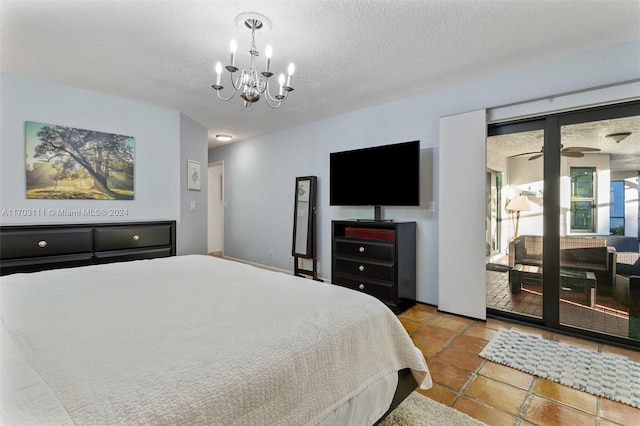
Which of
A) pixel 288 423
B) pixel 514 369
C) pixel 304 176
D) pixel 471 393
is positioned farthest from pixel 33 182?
pixel 514 369

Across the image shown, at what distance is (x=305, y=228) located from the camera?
14.8 ft

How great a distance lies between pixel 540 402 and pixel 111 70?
13.7ft

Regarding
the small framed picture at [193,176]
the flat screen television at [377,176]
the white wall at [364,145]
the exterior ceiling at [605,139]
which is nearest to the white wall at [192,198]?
the small framed picture at [193,176]

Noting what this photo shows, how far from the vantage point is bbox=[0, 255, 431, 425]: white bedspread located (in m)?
0.74

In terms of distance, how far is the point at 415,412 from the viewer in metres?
1.62

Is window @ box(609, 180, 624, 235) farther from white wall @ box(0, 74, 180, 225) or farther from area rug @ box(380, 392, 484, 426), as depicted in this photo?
white wall @ box(0, 74, 180, 225)

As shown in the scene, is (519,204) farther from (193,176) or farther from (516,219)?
(193,176)

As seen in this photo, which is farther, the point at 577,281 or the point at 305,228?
the point at 305,228

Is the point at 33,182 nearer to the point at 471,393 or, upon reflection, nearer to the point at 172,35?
the point at 172,35

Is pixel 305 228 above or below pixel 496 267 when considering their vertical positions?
above

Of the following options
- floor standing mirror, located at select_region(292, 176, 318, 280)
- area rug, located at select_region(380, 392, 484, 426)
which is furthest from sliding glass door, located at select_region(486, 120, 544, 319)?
floor standing mirror, located at select_region(292, 176, 318, 280)

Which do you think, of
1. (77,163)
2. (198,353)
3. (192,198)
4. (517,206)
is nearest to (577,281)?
(517,206)

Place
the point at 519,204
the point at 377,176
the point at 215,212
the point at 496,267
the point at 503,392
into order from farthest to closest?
the point at 215,212 < the point at 377,176 < the point at 496,267 < the point at 519,204 < the point at 503,392

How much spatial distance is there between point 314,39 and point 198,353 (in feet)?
7.33
